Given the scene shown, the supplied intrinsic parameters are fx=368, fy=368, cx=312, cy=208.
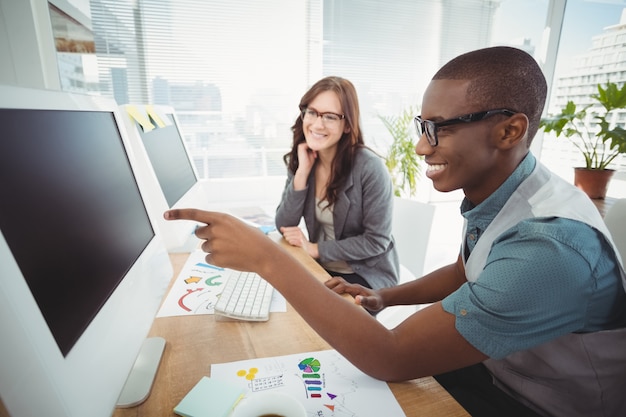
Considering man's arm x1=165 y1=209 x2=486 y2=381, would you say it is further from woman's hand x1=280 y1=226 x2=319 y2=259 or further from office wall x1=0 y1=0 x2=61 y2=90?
woman's hand x1=280 y1=226 x2=319 y2=259

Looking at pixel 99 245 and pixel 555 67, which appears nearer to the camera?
A: pixel 99 245

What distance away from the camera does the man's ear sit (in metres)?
0.75

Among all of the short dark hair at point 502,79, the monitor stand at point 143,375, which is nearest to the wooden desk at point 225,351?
the monitor stand at point 143,375

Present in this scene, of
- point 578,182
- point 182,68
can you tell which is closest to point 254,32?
point 182,68

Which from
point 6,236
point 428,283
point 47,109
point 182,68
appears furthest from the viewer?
point 182,68

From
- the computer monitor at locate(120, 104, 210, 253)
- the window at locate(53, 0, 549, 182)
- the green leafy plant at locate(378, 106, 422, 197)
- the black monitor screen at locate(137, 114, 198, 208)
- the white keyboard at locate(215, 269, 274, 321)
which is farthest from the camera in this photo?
the green leafy plant at locate(378, 106, 422, 197)

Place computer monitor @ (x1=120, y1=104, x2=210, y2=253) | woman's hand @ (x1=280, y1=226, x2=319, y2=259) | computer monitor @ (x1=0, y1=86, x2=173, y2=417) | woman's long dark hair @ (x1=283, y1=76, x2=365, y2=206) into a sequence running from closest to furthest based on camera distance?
1. computer monitor @ (x1=0, y1=86, x2=173, y2=417)
2. computer monitor @ (x1=120, y1=104, x2=210, y2=253)
3. woman's hand @ (x1=280, y1=226, x2=319, y2=259)
4. woman's long dark hair @ (x1=283, y1=76, x2=365, y2=206)

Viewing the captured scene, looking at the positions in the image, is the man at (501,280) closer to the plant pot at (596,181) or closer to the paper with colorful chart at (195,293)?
the paper with colorful chart at (195,293)

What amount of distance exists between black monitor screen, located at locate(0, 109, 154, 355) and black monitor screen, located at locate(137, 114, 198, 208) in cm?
40

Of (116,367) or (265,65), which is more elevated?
(265,65)

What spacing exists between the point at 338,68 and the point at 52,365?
11.8 ft

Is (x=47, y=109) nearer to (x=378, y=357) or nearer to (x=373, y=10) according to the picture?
(x=378, y=357)

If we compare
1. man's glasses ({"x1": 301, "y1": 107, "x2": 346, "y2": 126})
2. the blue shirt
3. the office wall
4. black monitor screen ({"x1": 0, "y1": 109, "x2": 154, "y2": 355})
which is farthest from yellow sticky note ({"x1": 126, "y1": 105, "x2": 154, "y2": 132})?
the blue shirt

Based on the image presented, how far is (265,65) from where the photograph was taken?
3.31 meters
